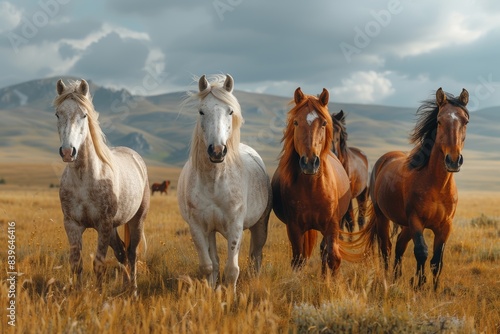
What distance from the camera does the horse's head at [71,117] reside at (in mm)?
5348

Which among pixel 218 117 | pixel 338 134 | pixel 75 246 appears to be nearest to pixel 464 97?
pixel 218 117

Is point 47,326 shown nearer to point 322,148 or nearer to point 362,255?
point 322,148

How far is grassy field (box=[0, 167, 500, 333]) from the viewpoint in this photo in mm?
4238

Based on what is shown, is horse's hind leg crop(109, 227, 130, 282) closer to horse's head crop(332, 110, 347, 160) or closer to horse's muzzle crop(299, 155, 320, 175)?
horse's muzzle crop(299, 155, 320, 175)

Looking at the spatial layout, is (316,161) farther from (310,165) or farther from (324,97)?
(324,97)

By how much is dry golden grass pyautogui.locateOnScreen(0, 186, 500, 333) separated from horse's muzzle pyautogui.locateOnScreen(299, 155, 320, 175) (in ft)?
3.92

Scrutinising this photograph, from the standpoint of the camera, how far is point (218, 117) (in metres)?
5.30

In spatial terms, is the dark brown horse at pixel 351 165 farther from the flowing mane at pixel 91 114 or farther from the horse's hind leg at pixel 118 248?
the flowing mane at pixel 91 114

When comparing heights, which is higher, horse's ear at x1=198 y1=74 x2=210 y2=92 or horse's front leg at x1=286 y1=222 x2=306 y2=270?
horse's ear at x1=198 y1=74 x2=210 y2=92

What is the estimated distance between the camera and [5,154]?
634 feet

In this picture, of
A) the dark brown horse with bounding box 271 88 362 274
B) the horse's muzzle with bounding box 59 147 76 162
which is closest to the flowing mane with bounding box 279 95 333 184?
the dark brown horse with bounding box 271 88 362 274

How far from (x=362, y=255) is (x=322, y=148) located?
204 cm

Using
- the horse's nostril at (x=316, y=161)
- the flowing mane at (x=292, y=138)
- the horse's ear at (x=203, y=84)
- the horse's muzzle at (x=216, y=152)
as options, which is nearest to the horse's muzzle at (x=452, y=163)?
the flowing mane at (x=292, y=138)

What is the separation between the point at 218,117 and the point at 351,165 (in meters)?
7.22
